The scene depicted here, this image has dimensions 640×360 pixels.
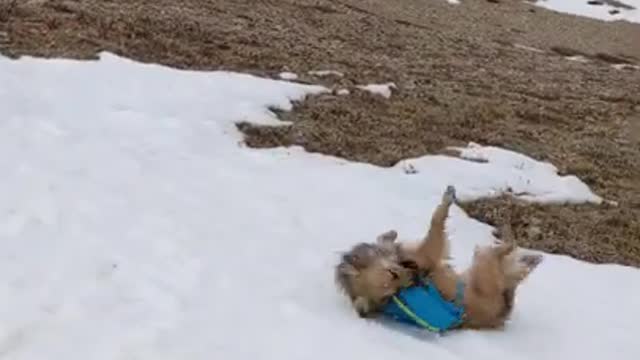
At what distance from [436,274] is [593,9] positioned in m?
31.3

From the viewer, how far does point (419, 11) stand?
917 inches

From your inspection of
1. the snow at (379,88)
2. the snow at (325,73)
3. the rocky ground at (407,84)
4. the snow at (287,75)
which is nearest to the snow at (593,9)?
the rocky ground at (407,84)

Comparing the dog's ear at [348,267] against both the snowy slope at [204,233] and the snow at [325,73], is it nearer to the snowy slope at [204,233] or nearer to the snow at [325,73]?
the snowy slope at [204,233]

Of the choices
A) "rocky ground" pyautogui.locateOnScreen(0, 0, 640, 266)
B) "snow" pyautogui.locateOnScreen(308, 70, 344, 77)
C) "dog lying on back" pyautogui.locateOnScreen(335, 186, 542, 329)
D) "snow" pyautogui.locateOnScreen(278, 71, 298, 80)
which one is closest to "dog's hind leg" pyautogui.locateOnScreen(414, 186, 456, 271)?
"dog lying on back" pyautogui.locateOnScreen(335, 186, 542, 329)

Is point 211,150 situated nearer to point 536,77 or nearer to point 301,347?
point 301,347

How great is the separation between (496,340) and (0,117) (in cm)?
458

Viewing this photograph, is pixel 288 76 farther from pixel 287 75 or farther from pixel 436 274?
pixel 436 274

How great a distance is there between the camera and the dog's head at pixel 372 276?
6355 millimetres

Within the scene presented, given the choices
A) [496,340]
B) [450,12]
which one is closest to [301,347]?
[496,340]

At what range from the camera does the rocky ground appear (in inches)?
378

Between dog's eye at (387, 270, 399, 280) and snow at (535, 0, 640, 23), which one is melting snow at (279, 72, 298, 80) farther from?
snow at (535, 0, 640, 23)

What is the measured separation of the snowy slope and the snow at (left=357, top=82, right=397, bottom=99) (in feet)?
5.86

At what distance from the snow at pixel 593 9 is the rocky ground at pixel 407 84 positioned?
15792 mm

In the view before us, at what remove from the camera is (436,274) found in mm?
6570
